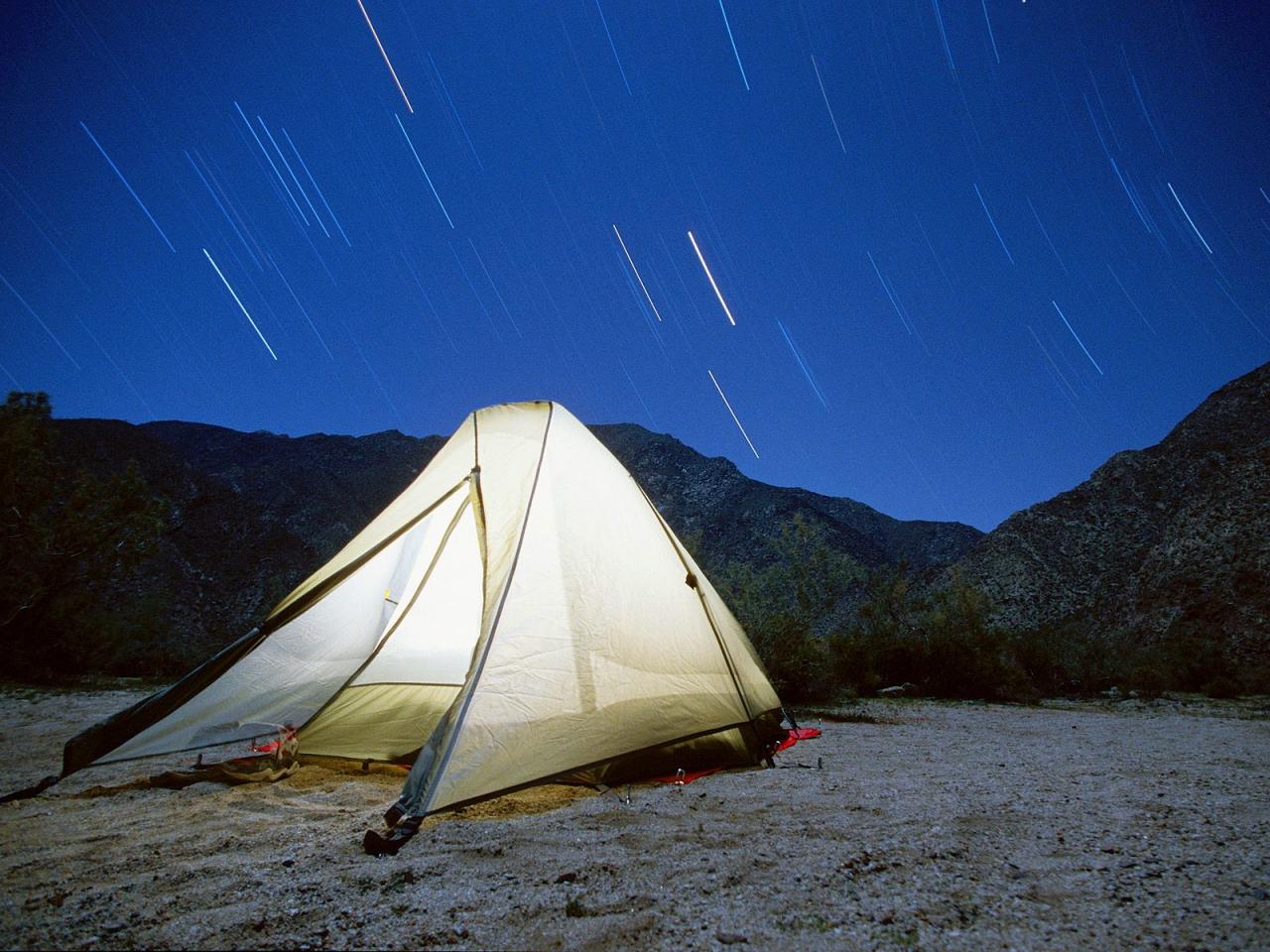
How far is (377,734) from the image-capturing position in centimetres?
498

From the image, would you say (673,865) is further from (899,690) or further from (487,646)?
(899,690)

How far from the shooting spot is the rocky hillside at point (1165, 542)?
2244 centimetres

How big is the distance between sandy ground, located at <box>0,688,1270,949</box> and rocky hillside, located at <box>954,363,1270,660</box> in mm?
22464

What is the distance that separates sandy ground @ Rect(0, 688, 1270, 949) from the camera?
2.01m

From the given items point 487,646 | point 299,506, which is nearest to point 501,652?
point 487,646

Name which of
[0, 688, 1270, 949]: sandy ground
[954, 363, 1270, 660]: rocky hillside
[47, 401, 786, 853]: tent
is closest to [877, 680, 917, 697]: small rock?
[0, 688, 1270, 949]: sandy ground

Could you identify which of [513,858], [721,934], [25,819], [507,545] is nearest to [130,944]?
[513,858]

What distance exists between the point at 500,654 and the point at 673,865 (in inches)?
61.6

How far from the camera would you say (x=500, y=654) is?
11.7 ft

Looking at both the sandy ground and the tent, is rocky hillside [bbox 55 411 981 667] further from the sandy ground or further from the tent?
the sandy ground

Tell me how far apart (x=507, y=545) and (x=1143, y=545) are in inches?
1418

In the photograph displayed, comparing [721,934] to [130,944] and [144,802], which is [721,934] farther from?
[144,802]

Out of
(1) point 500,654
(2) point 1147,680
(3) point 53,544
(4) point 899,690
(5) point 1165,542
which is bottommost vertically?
(2) point 1147,680

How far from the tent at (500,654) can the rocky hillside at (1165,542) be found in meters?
23.3
